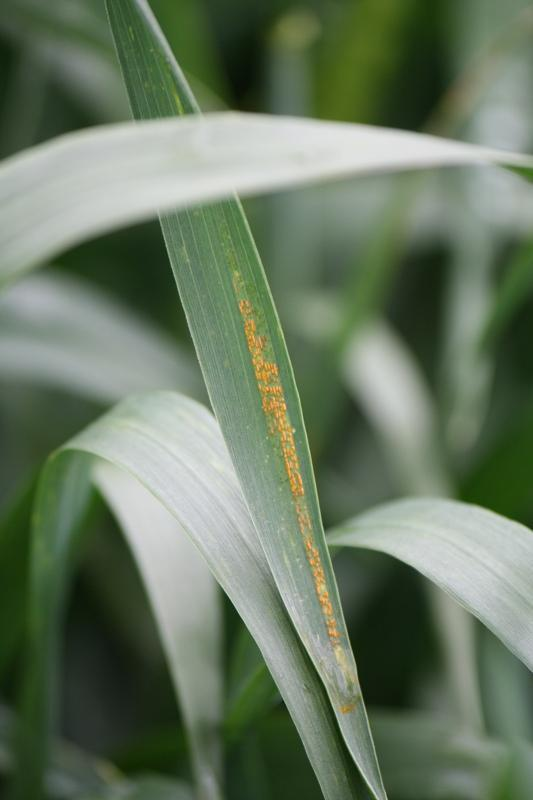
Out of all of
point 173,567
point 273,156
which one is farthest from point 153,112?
point 173,567

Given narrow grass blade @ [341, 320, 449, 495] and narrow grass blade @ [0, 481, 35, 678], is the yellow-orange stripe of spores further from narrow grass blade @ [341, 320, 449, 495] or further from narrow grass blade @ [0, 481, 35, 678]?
narrow grass blade @ [341, 320, 449, 495]

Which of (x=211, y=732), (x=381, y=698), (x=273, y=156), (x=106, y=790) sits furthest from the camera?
(x=381, y=698)

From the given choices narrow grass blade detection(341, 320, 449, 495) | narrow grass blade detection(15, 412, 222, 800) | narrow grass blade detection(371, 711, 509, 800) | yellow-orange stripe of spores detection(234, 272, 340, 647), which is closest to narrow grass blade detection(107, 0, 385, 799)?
yellow-orange stripe of spores detection(234, 272, 340, 647)

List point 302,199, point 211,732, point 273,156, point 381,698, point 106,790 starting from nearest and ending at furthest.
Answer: point 273,156, point 211,732, point 106,790, point 381,698, point 302,199

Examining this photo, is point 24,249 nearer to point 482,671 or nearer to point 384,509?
point 384,509

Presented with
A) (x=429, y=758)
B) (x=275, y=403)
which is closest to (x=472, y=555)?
(x=275, y=403)

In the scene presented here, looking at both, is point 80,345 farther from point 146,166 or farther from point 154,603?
point 146,166

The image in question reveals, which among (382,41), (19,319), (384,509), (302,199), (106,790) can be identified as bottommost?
(106,790)
